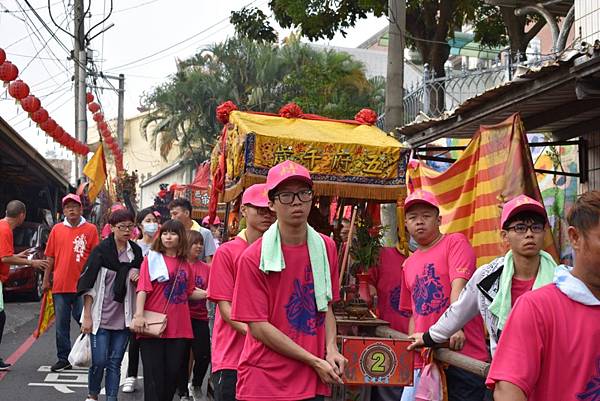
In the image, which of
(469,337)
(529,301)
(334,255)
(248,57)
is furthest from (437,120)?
(248,57)

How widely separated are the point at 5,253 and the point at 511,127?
19.1 feet

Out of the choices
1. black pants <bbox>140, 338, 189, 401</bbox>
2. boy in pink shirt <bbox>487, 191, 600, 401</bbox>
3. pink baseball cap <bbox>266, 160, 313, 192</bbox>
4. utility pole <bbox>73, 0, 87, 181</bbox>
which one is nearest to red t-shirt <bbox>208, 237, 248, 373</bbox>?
pink baseball cap <bbox>266, 160, 313, 192</bbox>

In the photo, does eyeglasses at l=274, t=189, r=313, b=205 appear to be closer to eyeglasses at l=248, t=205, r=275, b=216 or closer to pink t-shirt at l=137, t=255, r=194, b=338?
eyeglasses at l=248, t=205, r=275, b=216

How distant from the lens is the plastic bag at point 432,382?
536 cm

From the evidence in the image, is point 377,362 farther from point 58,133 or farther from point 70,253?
point 58,133

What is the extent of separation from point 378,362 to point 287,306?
0.89 meters

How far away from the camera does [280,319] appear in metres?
4.38

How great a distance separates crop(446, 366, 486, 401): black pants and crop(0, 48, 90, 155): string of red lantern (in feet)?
37.0

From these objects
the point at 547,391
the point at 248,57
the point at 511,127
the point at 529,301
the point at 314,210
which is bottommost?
the point at 547,391

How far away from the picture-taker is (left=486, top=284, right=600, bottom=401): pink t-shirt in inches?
114

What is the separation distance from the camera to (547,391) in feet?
9.60

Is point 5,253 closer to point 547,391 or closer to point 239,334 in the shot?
point 239,334

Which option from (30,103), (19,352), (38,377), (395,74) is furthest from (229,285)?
(30,103)

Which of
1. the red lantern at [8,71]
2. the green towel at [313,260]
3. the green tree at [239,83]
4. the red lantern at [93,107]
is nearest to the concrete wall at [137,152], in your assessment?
the green tree at [239,83]
